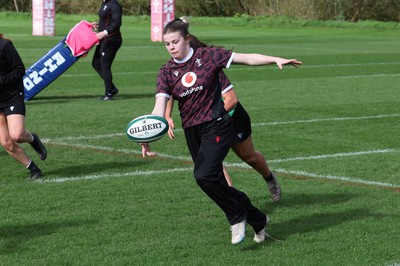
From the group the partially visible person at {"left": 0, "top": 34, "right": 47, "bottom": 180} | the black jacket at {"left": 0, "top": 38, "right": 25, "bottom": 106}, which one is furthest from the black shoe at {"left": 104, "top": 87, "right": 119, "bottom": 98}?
the black jacket at {"left": 0, "top": 38, "right": 25, "bottom": 106}

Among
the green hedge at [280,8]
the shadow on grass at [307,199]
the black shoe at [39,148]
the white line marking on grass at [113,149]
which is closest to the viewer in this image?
the shadow on grass at [307,199]

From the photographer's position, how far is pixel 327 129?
14430 millimetres

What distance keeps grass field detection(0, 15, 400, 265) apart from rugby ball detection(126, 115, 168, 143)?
904 millimetres

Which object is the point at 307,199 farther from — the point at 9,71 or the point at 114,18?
the point at 114,18

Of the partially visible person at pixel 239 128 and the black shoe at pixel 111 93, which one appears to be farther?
the black shoe at pixel 111 93

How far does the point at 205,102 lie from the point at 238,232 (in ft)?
3.43

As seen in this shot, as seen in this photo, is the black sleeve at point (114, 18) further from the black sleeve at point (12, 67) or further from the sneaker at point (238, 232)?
the sneaker at point (238, 232)

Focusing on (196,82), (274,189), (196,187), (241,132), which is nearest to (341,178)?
(274,189)

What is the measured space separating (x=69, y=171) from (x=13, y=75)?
147cm

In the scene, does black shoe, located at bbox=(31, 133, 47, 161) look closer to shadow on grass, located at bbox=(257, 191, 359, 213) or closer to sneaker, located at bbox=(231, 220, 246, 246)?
shadow on grass, located at bbox=(257, 191, 359, 213)

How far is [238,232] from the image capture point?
749 centimetres

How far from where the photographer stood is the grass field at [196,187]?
750cm

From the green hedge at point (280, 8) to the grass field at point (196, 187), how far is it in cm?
3684

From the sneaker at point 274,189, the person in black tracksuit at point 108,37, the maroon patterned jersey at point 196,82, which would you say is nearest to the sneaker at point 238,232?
the maroon patterned jersey at point 196,82
